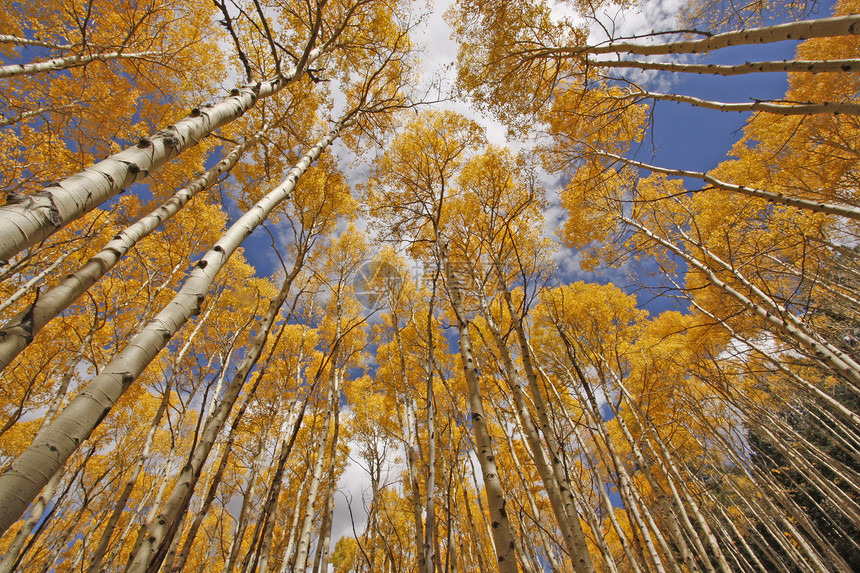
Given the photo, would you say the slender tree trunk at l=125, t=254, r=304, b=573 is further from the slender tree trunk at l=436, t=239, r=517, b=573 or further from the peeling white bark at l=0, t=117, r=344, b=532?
the slender tree trunk at l=436, t=239, r=517, b=573

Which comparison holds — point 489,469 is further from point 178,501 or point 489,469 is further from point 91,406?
point 91,406

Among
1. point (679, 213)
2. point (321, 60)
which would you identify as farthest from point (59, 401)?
point (679, 213)

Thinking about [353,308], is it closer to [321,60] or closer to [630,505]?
[321,60]

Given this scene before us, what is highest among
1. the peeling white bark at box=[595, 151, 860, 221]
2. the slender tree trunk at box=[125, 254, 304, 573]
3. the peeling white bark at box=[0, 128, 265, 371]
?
the peeling white bark at box=[595, 151, 860, 221]

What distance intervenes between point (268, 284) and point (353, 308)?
281 centimetres

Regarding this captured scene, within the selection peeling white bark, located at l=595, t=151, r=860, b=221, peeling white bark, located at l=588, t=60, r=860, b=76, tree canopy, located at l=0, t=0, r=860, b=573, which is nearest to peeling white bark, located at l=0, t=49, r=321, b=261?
tree canopy, located at l=0, t=0, r=860, b=573

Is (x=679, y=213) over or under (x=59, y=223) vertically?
over

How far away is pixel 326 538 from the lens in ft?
12.2

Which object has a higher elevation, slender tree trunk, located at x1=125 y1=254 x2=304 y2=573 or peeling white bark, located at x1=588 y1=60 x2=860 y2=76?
peeling white bark, located at x1=588 y1=60 x2=860 y2=76

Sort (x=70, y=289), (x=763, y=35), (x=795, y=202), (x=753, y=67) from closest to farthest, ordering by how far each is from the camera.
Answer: (x=70, y=289) < (x=763, y=35) < (x=753, y=67) < (x=795, y=202)

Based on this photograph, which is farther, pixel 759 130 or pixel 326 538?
pixel 759 130

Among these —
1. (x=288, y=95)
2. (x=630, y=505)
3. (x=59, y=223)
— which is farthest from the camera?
(x=288, y=95)

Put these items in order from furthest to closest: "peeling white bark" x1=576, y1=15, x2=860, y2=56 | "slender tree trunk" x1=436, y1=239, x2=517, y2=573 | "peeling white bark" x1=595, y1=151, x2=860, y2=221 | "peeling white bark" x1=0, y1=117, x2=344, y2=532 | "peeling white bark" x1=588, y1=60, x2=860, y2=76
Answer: "peeling white bark" x1=595, y1=151, x2=860, y2=221, "peeling white bark" x1=588, y1=60, x2=860, y2=76, "peeling white bark" x1=576, y1=15, x2=860, y2=56, "slender tree trunk" x1=436, y1=239, x2=517, y2=573, "peeling white bark" x1=0, y1=117, x2=344, y2=532

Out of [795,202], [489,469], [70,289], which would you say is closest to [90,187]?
[70,289]
